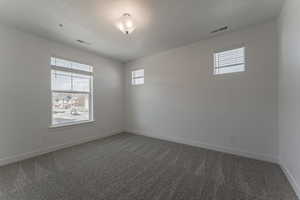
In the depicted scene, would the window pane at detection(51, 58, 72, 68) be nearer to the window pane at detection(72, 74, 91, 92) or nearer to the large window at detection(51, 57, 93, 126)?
the large window at detection(51, 57, 93, 126)

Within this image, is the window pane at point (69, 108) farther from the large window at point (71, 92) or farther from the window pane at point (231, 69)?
the window pane at point (231, 69)

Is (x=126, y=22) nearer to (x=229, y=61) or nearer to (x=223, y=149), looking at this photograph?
(x=229, y=61)

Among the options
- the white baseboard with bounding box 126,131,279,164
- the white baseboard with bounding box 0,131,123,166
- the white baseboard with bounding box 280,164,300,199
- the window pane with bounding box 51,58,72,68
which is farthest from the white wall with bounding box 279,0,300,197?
the window pane with bounding box 51,58,72,68

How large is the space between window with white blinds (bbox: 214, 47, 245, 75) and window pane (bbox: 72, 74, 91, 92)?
3753mm

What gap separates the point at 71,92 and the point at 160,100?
106 inches

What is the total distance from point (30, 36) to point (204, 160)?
4.72 meters

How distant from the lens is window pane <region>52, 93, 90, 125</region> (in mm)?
3447

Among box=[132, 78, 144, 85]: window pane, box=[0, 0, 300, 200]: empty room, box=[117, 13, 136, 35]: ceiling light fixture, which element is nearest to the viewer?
box=[0, 0, 300, 200]: empty room

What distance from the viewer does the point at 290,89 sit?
6.34 feet

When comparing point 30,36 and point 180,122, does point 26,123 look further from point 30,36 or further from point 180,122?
point 180,122

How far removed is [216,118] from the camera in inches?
127

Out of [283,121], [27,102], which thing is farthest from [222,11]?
[27,102]

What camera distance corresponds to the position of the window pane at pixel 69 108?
11.3ft

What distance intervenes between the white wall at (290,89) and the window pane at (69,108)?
4660mm
